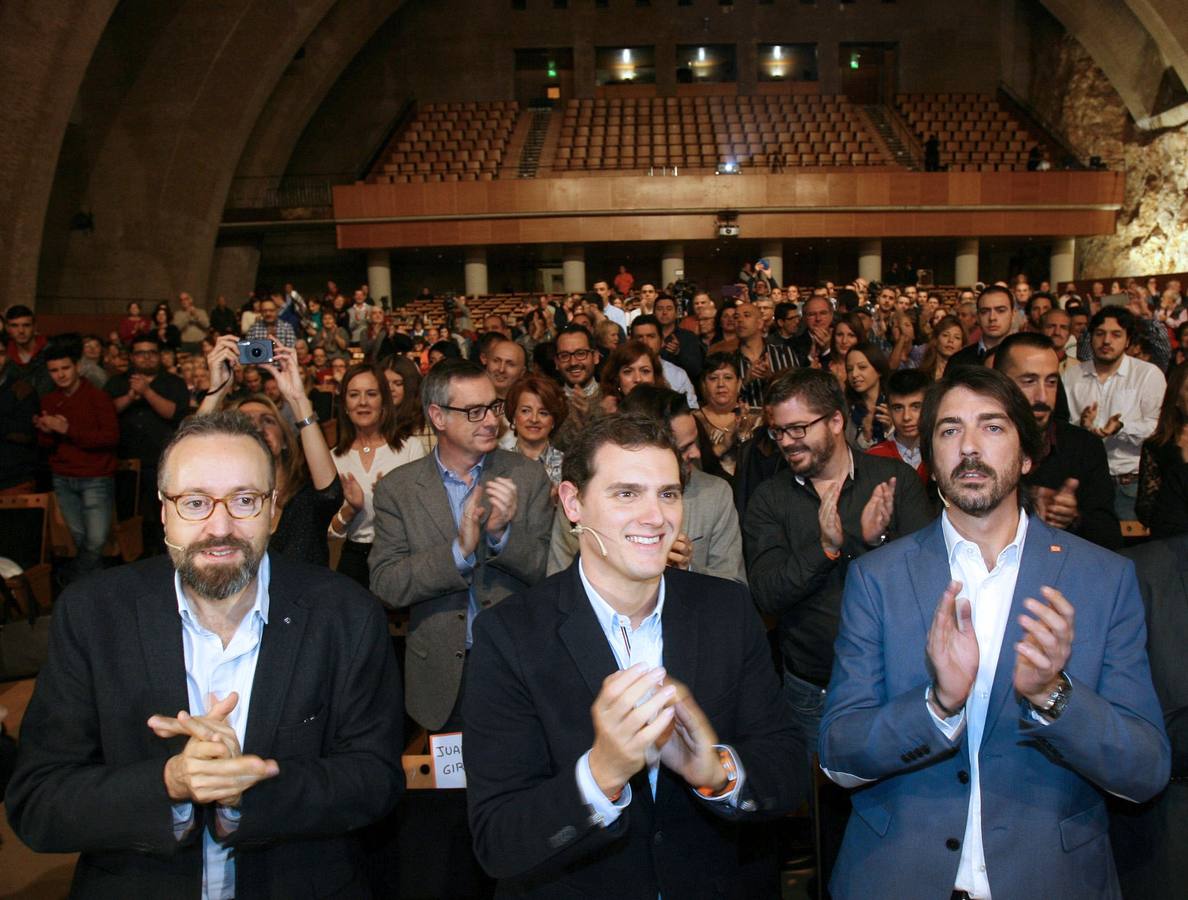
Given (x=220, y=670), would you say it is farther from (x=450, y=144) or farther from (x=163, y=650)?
(x=450, y=144)

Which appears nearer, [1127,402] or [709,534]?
[709,534]

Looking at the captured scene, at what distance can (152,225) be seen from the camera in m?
17.8

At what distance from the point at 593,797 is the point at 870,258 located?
20517 millimetres

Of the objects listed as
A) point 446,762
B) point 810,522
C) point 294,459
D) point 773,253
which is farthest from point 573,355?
point 773,253

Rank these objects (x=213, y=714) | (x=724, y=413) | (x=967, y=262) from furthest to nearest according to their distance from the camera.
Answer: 1. (x=967, y=262)
2. (x=724, y=413)
3. (x=213, y=714)

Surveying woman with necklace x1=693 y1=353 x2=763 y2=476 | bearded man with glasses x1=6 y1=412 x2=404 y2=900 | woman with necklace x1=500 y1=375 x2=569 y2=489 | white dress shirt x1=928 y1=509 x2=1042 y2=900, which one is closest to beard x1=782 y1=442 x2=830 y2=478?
white dress shirt x1=928 y1=509 x2=1042 y2=900

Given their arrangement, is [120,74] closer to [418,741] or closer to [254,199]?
[254,199]

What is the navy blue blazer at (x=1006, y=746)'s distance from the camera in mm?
1743

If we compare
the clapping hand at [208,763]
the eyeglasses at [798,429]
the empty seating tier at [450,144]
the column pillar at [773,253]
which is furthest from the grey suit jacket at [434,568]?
the empty seating tier at [450,144]

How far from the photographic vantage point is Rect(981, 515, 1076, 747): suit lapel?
1845 mm

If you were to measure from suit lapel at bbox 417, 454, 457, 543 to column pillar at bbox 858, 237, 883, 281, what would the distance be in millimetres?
19052

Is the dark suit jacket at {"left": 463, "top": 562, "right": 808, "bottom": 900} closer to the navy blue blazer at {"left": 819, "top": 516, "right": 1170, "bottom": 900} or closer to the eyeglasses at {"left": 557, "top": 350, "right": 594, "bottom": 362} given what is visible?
the navy blue blazer at {"left": 819, "top": 516, "right": 1170, "bottom": 900}

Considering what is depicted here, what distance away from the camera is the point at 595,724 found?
63.1 inches

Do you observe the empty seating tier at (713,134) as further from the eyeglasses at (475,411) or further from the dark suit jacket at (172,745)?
the dark suit jacket at (172,745)
